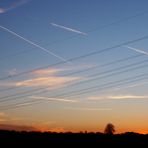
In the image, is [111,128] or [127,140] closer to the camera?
[127,140]

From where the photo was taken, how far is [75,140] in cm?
7125

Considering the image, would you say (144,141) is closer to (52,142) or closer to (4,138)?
(52,142)

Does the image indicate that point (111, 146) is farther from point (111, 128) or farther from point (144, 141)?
point (111, 128)

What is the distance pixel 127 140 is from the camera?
7388 cm

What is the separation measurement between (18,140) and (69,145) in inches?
371

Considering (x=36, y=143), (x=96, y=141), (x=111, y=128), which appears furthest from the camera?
(x=111, y=128)

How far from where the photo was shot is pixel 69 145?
6694cm

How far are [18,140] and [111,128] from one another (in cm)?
8422

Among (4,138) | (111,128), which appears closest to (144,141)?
(4,138)

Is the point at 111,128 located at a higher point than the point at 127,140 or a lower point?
higher

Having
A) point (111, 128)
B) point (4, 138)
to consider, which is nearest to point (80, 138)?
point (4, 138)

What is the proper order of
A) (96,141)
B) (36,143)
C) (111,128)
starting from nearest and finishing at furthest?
(36,143) → (96,141) → (111,128)

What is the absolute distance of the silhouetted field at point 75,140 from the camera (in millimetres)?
65500

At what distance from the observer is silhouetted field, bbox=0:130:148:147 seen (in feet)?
215
